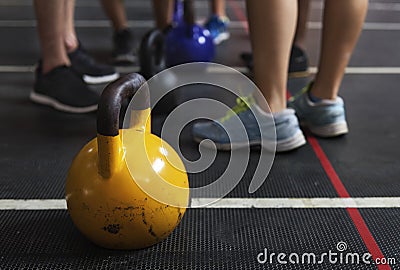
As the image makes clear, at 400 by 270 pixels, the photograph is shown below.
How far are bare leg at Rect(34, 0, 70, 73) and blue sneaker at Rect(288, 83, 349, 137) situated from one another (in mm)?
861

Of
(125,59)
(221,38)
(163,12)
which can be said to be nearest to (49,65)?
(125,59)

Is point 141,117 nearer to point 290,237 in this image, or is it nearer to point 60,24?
point 290,237

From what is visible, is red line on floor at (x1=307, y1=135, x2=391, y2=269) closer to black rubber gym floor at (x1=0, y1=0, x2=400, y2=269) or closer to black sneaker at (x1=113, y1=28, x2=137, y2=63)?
black rubber gym floor at (x1=0, y1=0, x2=400, y2=269)

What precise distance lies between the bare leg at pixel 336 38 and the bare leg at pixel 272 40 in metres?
0.17

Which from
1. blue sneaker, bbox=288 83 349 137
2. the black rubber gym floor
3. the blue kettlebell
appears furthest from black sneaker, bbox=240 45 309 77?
blue sneaker, bbox=288 83 349 137

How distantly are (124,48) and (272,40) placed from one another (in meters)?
1.18

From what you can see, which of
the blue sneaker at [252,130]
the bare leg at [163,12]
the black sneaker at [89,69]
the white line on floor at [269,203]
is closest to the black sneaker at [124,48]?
the bare leg at [163,12]

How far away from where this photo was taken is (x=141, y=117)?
105 centimetres

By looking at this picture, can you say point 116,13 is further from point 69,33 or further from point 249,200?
point 249,200

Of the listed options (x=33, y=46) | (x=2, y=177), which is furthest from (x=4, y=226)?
(x=33, y=46)

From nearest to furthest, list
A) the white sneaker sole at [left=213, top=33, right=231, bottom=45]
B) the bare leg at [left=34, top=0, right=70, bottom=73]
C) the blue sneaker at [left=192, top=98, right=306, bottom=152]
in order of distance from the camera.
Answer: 1. the blue sneaker at [left=192, top=98, right=306, bottom=152]
2. the bare leg at [left=34, top=0, right=70, bottom=73]
3. the white sneaker sole at [left=213, top=33, right=231, bottom=45]

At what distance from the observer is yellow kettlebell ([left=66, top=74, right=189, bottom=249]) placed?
974mm

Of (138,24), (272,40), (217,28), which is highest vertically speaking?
(272,40)

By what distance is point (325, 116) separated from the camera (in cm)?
162
